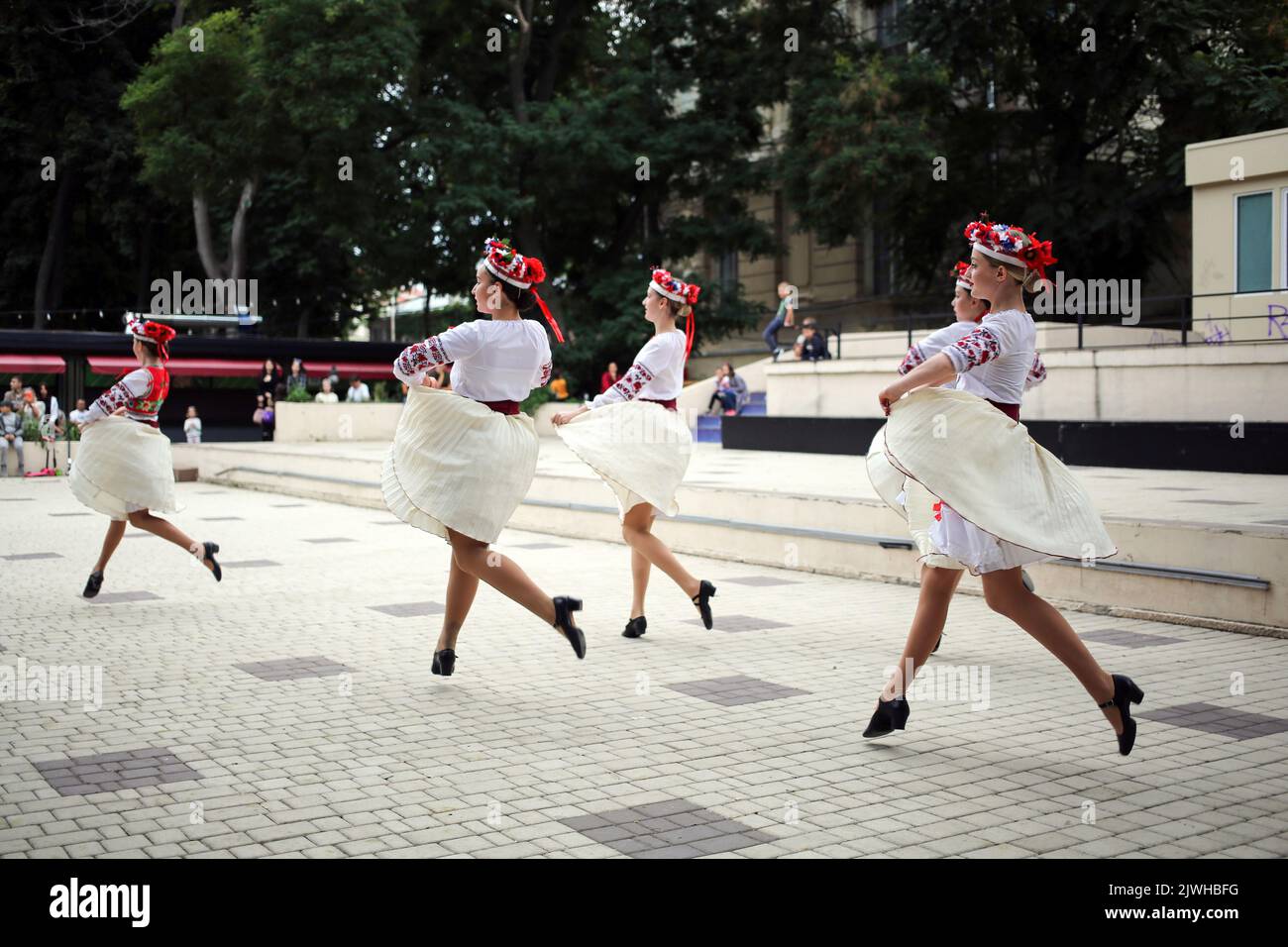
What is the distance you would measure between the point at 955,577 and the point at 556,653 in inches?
109

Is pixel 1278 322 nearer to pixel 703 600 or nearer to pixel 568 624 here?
pixel 703 600

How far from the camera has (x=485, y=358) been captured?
6.32 metres

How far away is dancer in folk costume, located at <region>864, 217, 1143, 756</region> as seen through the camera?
16.2 ft

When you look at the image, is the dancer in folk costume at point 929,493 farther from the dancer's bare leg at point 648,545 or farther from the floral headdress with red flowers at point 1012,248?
the dancer's bare leg at point 648,545

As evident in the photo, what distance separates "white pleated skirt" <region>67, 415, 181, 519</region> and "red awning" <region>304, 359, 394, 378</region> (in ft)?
94.1

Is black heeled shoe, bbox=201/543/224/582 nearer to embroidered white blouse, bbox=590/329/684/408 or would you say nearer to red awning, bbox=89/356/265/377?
embroidered white blouse, bbox=590/329/684/408

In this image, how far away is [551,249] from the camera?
3962 cm

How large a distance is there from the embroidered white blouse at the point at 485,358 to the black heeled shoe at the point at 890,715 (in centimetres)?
221

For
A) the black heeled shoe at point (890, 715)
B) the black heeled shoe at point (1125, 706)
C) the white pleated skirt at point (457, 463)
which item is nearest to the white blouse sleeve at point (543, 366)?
the white pleated skirt at point (457, 463)

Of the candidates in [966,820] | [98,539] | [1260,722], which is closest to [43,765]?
[966,820]

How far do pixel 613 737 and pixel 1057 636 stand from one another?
1.87 meters

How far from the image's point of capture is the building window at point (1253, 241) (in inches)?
834

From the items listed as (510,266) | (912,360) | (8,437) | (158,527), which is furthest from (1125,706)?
(8,437)
